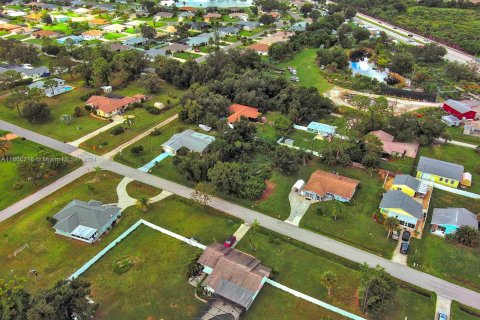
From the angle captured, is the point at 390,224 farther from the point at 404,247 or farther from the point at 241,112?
the point at 241,112

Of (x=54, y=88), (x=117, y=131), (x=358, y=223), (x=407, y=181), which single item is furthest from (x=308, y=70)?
(x=54, y=88)

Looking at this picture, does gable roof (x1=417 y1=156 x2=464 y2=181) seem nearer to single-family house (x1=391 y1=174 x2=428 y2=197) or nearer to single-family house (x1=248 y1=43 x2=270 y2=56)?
single-family house (x1=391 y1=174 x2=428 y2=197)

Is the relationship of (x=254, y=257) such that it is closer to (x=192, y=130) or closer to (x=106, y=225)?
(x=106, y=225)

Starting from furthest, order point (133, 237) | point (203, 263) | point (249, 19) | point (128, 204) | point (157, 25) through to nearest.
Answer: point (249, 19)
point (157, 25)
point (128, 204)
point (133, 237)
point (203, 263)

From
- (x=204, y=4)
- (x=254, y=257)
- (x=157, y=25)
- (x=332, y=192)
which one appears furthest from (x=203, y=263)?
(x=204, y=4)

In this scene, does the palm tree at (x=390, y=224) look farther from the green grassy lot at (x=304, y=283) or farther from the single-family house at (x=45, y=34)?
the single-family house at (x=45, y=34)

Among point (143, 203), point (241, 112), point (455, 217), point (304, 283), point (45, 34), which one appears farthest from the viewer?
point (45, 34)

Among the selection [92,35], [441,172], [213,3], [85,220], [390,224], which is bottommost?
[441,172]
